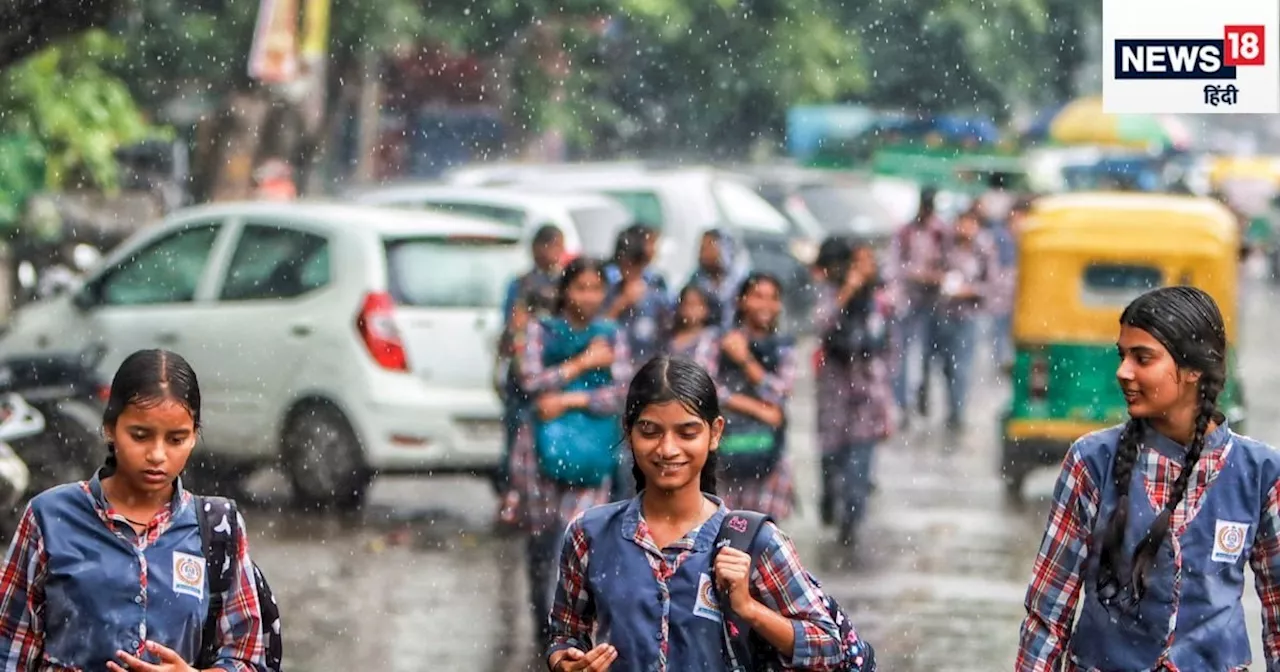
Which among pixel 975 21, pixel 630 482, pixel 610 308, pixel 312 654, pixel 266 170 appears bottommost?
pixel 312 654

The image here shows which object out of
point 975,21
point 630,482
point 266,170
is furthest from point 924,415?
point 630,482

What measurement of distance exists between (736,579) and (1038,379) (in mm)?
7606

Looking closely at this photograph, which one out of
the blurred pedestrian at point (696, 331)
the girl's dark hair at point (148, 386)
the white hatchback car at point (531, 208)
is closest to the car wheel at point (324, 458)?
the white hatchback car at point (531, 208)

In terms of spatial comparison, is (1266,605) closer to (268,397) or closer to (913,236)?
(268,397)

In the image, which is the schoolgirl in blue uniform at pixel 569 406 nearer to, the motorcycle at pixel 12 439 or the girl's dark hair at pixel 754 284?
the girl's dark hair at pixel 754 284

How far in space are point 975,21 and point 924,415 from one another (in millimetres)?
3403

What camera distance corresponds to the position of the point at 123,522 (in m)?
3.84

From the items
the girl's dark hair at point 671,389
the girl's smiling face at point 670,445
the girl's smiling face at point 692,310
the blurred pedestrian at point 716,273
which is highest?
the blurred pedestrian at point 716,273

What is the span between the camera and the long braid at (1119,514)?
403 cm

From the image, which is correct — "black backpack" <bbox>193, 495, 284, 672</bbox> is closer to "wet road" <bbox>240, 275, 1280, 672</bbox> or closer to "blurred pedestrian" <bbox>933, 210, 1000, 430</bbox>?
"wet road" <bbox>240, 275, 1280, 672</bbox>

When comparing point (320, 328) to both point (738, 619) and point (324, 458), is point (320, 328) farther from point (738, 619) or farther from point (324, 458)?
point (738, 619)

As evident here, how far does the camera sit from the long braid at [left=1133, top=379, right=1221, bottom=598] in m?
3.99

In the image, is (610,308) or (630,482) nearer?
(630,482)

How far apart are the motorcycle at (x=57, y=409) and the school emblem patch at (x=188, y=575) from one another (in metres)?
6.39
